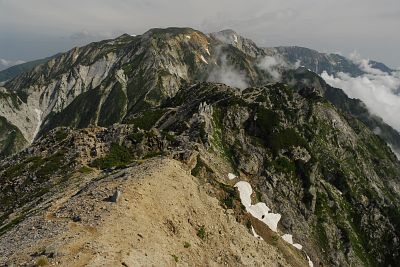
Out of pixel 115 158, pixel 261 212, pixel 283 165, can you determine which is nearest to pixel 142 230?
pixel 115 158

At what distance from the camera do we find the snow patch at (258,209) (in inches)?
5443

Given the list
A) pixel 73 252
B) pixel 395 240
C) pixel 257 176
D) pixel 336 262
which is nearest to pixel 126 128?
pixel 257 176

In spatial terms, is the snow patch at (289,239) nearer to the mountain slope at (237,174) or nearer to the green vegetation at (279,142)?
the mountain slope at (237,174)

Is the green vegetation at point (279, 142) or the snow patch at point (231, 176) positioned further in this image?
the green vegetation at point (279, 142)

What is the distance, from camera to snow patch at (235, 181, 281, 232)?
454 ft

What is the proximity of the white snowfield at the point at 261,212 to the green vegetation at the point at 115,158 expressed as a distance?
39681 mm

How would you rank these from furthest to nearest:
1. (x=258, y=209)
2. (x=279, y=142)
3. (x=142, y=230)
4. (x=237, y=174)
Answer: (x=279, y=142), (x=237, y=174), (x=258, y=209), (x=142, y=230)

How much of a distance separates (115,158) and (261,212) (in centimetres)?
5562

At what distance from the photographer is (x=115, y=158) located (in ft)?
366

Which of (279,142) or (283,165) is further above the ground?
(279,142)

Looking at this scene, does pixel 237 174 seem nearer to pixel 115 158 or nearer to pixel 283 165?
pixel 283 165

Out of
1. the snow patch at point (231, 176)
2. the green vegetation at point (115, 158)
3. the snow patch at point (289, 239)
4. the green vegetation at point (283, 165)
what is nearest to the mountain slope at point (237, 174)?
the green vegetation at point (115, 158)

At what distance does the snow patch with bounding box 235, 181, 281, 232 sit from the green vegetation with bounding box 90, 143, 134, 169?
133 feet

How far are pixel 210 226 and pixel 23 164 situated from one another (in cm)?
7517
